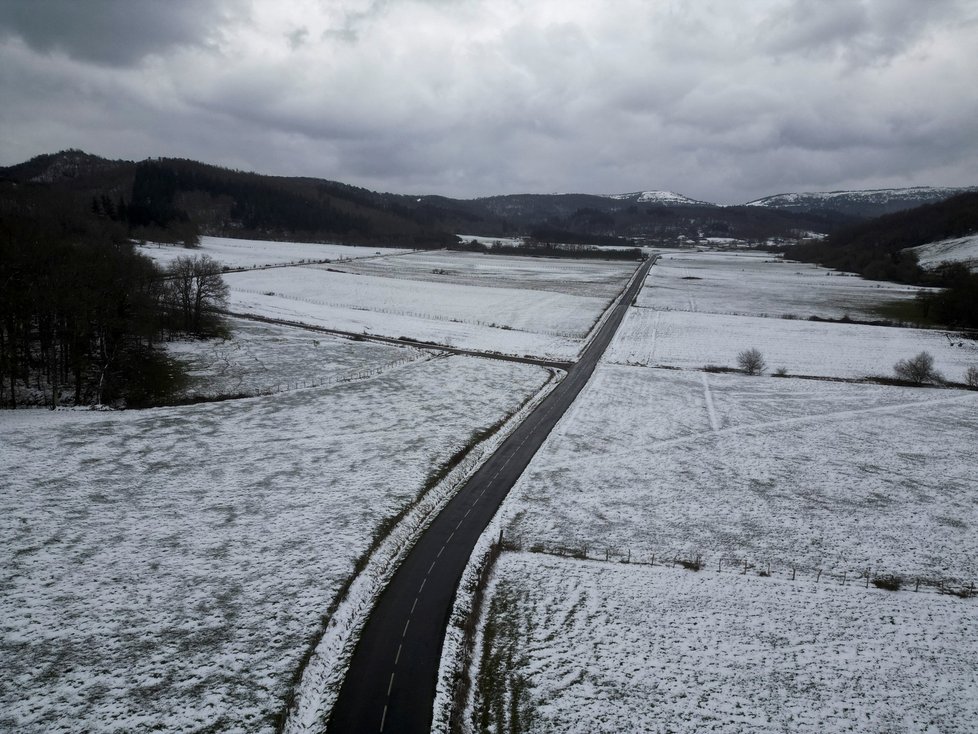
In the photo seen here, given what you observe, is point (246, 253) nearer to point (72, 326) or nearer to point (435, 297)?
point (435, 297)

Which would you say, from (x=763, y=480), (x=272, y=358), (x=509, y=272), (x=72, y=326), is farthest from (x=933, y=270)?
(x=72, y=326)

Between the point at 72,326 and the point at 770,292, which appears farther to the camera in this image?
the point at 770,292

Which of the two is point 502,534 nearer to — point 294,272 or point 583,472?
point 583,472

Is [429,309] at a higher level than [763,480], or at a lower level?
higher

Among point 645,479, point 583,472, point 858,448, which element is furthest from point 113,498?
point 858,448

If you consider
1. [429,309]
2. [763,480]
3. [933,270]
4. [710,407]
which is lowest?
[763,480]

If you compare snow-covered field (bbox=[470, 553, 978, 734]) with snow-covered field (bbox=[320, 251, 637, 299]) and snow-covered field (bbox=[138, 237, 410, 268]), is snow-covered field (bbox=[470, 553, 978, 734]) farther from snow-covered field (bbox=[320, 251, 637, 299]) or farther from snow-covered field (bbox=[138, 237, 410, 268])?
snow-covered field (bbox=[138, 237, 410, 268])
